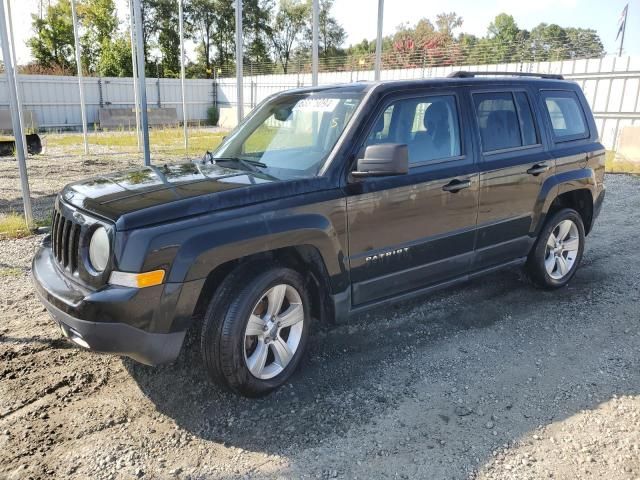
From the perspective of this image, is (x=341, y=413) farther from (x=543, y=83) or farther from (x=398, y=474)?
(x=543, y=83)

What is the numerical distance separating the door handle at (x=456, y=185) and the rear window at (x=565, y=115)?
1.46 metres

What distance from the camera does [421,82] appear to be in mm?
3988

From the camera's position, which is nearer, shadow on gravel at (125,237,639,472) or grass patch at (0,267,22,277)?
shadow on gravel at (125,237,639,472)

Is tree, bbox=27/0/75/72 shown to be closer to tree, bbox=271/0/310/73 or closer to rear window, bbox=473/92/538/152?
tree, bbox=271/0/310/73

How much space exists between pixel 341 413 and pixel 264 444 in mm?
528

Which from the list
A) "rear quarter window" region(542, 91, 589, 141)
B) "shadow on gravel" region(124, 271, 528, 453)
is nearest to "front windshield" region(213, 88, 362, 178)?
"shadow on gravel" region(124, 271, 528, 453)

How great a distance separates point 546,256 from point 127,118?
2646cm

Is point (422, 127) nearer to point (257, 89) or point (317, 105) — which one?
point (317, 105)

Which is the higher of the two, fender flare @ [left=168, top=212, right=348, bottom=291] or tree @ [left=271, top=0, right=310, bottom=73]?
tree @ [left=271, top=0, right=310, bottom=73]

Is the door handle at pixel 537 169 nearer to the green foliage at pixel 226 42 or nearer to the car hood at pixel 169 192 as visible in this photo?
the car hood at pixel 169 192

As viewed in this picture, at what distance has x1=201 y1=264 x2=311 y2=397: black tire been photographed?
3.03 metres

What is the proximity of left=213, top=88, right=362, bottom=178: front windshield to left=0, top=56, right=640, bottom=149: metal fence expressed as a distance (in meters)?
12.8

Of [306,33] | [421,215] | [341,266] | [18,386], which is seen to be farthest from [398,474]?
[306,33]

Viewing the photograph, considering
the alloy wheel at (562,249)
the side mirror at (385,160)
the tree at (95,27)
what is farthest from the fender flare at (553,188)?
the tree at (95,27)
